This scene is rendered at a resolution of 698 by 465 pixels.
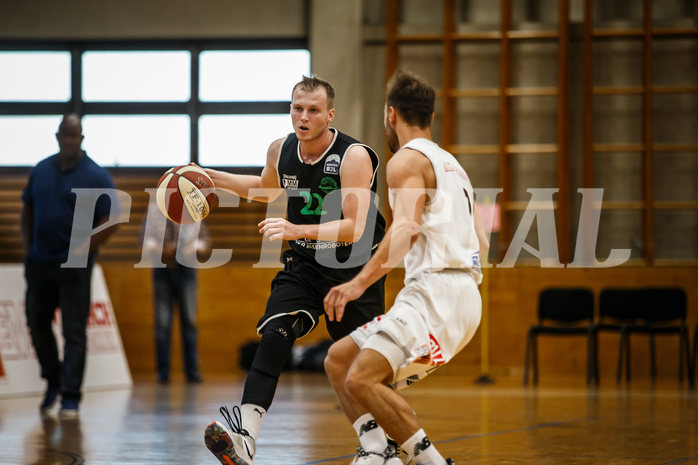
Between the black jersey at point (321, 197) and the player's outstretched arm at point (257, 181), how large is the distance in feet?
0.21

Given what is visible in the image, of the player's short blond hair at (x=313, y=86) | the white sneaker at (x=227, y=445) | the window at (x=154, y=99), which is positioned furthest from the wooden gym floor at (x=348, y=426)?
the window at (x=154, y=99)

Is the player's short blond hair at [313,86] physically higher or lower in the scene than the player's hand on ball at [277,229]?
higher

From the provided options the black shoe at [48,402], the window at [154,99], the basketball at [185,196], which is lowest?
the black shoe at [48,402]

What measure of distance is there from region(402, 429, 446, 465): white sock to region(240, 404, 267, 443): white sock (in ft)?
2.54

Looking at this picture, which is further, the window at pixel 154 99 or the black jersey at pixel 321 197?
the window at pixel 154 99

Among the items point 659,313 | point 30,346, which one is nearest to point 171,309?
point 30,346

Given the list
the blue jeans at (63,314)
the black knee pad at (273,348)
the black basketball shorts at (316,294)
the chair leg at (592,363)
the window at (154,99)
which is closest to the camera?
the black knee pad at (273,348)

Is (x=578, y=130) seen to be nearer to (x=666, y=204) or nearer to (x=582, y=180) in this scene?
(x=582, y=180)

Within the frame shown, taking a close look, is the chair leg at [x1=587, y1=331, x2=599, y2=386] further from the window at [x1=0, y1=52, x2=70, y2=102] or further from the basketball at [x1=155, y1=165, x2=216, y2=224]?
the window at [x1=0, y1=52, x2=70, y2=102]

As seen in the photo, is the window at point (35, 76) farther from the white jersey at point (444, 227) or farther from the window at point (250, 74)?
the white jersey at point (444, 227)

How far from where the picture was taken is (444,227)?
359 centimetres

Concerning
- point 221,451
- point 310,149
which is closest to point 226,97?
point 310,149

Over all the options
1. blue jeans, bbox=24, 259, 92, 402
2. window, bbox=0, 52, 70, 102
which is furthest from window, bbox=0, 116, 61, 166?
blue jeans, bbox=24, 259, 92, 402

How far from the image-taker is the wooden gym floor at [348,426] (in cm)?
445
